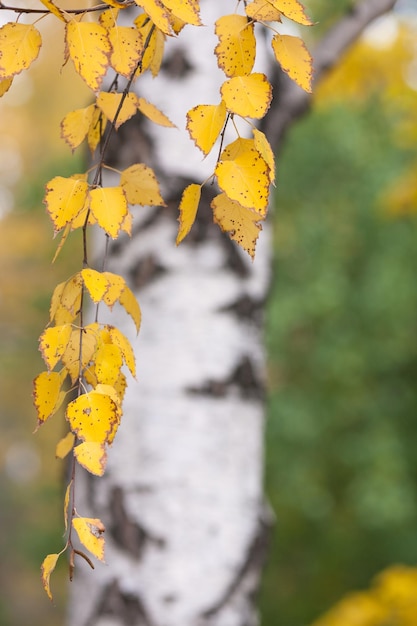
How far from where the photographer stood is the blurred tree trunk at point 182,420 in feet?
3.38

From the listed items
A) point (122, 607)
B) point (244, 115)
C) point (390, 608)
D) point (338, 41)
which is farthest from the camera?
point (390, 608)

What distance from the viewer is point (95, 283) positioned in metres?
0.47

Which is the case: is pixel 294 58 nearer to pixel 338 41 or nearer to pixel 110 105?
pixel 110 105

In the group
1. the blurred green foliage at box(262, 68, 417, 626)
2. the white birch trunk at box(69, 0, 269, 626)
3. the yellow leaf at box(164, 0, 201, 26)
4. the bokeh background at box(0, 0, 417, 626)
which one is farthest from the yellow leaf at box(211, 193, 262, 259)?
the blurred green foliage at box(262, 68, 417, 626)

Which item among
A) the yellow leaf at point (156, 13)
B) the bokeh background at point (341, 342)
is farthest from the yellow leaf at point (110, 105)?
the bokeh background at point (341, 342)

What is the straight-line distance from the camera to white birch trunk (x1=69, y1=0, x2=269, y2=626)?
103 cm

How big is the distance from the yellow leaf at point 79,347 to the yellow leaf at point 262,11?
21 centimetres

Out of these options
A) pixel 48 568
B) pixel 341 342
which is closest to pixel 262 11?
pixel 48 568

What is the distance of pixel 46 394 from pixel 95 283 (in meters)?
0.08

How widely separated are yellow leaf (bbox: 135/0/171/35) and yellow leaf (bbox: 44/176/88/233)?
0.11 m

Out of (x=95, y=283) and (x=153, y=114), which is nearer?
(x=95, y=283)

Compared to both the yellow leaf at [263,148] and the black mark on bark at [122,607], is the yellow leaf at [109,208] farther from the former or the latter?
the black mark on bark at [122,607]

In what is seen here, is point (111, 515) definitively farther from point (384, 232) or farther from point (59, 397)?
point (384, 232)

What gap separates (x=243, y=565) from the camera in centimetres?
108
